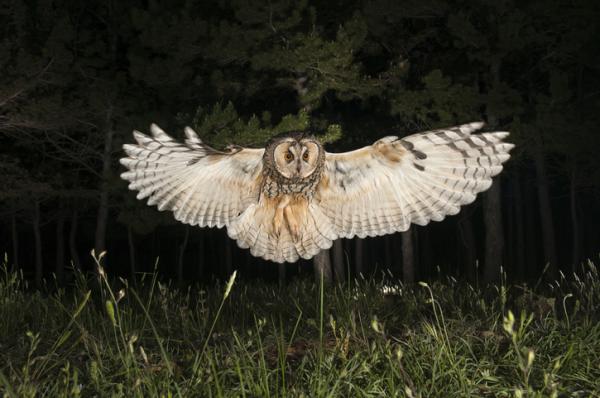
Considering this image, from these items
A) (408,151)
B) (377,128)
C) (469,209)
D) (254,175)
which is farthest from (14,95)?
(469,209)

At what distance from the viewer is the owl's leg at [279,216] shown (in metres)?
3.92

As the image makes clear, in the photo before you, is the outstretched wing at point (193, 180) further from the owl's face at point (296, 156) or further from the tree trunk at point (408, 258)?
the tree trunk at point (408, 258)

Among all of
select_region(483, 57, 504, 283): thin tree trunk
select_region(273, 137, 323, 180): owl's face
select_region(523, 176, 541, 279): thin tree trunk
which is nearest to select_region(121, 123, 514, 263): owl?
select_region(273, 137, 323, 180): owl's face

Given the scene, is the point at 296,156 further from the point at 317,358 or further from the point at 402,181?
the point at 317,358

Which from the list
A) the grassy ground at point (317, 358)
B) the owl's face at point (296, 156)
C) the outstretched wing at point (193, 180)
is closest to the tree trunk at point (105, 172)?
the grassy ground at point (317, 358)

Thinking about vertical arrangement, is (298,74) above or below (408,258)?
above

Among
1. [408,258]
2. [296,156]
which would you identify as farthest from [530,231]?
[296,156]

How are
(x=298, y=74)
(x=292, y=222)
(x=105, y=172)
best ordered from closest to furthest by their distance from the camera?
(x=292, y=222) → (x=298, y=74) → (x=105, y=172)

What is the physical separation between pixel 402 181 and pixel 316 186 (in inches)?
24.0

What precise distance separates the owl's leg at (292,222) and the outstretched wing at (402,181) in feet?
0.85

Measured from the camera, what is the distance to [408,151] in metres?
3.93

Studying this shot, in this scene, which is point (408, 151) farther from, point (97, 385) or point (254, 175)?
point (97, 385)

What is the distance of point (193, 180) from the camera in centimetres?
426

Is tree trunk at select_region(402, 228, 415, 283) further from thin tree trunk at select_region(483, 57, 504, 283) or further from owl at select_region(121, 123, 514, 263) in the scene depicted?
owl at select_region(121, 123, 514, 263)
